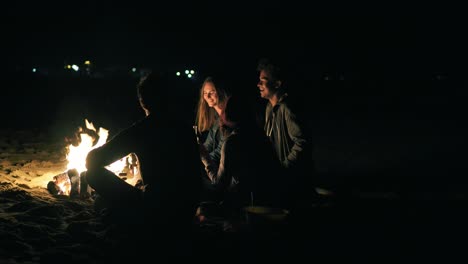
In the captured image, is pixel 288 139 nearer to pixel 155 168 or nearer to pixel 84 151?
pixel 155 168

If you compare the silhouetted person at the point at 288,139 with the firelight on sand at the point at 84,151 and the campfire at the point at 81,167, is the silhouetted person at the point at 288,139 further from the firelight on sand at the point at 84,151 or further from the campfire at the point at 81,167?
the firelight on sand at the point at 84,151

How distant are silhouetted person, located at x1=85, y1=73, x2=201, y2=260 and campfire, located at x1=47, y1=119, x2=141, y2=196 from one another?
6.02 feet

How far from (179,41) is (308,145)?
9075 cm

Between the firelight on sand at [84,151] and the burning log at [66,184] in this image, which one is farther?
the firelight on sand at [84,151]

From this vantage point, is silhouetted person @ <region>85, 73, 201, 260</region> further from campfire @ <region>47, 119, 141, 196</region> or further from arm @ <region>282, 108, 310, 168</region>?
campfire @ <region>47, 119, 141, 196</region>

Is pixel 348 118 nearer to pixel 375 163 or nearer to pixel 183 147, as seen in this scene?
pixel 375 163

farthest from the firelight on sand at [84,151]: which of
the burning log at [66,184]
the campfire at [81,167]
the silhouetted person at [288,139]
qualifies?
the silhouetted person at [288,139]

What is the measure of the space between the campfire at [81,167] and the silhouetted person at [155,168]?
6.02 ft

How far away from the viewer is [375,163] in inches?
334

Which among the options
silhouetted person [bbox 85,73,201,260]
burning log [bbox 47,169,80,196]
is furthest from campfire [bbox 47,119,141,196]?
silhouetted person [bbox 85,73,201,260]

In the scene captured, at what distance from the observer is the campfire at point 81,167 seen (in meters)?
5.42

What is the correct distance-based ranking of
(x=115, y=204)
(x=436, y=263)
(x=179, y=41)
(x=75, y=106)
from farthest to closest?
1. (x=179, y=41)
2. (x=75, y=106)
3. (x=436, y=263)
4. (x=115, y=204)

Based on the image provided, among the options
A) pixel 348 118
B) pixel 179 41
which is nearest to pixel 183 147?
pixel 348 118

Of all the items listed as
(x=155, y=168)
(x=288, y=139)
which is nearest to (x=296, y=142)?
(x=288, y=139)
